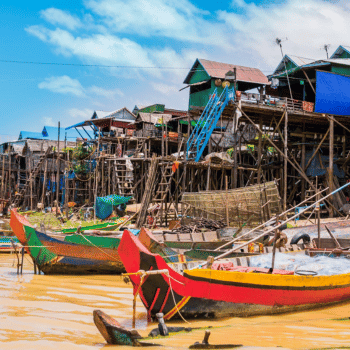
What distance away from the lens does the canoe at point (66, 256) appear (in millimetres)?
11625

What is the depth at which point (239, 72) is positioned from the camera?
2795 cm

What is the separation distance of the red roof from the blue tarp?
7.43m

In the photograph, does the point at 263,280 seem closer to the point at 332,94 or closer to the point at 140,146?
the point at 332,94

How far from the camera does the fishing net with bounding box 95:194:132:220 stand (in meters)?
22.7

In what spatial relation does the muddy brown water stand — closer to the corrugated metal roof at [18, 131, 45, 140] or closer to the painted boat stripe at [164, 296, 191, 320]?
the painted boat stripe at [164, 296, 191, 320]

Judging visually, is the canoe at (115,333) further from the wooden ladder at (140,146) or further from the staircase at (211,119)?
the wooden ladder at (140,146)

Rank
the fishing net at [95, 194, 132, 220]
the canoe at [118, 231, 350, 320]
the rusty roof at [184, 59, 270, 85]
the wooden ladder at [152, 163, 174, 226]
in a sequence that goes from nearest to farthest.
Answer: the canoe at [118, 231, 350, 320] < the wooden ladder at [152, 163, 174, 226] < the fishing net at [95, 194, 132, 220] < the rusty roof at [184, 59, 270, 85]

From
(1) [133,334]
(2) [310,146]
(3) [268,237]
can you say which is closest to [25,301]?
(1) [133,334]

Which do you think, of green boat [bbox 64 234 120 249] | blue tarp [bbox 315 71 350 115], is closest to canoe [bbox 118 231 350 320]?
green boat [bbox 64 234 120 249]

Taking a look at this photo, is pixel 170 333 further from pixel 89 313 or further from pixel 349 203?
pixel 349 203

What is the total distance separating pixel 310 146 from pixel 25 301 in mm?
19580

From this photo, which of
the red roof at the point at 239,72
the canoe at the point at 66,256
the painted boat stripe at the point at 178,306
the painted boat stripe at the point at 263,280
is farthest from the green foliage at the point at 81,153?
the painted boat stripe at the point at 178,306

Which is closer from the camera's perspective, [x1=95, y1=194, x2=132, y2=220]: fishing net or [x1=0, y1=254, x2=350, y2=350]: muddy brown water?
[x1=0, y1=254, x2=350, y2=350]: muddy brown water

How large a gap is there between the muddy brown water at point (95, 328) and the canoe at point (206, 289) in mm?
188
